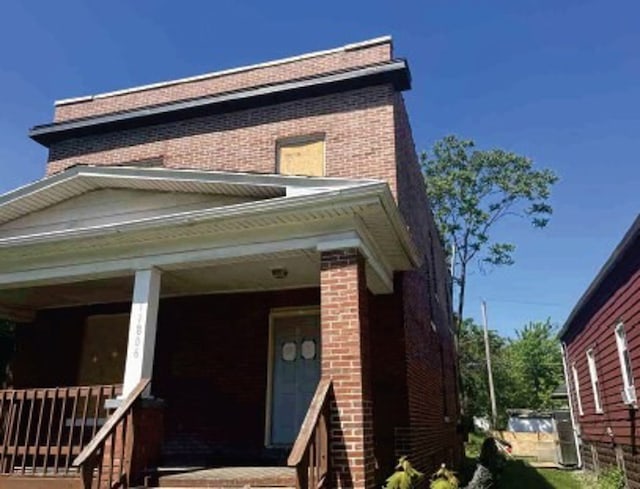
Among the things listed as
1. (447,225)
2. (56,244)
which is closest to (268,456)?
(56,244)

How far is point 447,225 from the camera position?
94.0ft

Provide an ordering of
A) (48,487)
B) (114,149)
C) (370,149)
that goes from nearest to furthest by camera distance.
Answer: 1. (48,487)
2. (370,149)
3. (114,149)

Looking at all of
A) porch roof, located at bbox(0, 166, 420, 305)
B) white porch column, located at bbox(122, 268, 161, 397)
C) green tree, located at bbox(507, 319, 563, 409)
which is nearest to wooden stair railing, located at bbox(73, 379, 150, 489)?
white porch column, located at bbox(122, 268, 161, 397)

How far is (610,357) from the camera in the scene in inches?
456

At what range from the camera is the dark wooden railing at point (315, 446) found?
463 cm

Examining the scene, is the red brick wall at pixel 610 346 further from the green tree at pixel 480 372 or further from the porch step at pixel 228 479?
the green tree at pixel 480 372

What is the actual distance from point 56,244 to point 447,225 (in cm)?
2383

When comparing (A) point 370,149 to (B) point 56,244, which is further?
(A) point 370,149

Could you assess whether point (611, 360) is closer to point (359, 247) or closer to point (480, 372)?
point (359, 247)

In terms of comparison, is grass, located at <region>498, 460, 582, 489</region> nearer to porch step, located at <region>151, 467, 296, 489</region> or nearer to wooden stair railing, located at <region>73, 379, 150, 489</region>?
porch step, located at <region>151, 467, 296, 489</region>

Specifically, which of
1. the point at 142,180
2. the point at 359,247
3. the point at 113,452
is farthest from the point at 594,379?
the point at 113,452

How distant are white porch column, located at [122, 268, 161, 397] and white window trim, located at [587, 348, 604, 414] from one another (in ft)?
37.3

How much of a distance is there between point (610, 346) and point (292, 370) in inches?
289

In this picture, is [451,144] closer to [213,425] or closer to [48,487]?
[213,425]
